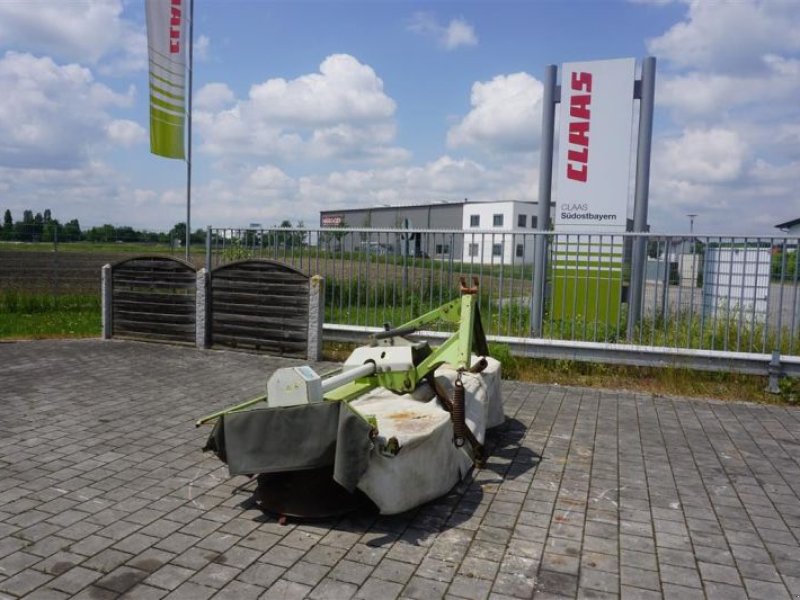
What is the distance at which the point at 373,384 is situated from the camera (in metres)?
5.41

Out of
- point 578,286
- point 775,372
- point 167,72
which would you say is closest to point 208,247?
point 167,72

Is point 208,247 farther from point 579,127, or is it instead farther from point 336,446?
point 336,446

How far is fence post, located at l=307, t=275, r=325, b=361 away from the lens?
10125 mm

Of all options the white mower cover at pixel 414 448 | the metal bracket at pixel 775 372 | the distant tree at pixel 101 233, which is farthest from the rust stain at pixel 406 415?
the distant tree at pixel 101 233

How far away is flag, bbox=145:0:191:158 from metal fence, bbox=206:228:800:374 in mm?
2962

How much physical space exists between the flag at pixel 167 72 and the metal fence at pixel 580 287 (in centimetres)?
296

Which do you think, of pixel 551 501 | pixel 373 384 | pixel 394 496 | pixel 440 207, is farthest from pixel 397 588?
pixel 440 207

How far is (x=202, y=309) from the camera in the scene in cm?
1105

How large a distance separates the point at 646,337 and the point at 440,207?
2298 inches

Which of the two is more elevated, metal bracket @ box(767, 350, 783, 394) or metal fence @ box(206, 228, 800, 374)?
metal fence @ box(206, 228, 800, 374)

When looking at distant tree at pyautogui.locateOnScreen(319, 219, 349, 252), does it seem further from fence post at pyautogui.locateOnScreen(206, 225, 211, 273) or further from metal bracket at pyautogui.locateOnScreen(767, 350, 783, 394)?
metal bracket at pyautogui.locateOnScreen(767, 350, 783, 394)

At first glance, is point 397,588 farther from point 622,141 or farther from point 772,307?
point 622,141

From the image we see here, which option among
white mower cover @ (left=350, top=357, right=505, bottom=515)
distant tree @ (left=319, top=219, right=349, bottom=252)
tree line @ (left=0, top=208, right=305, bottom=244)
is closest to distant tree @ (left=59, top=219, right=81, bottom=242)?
tree line @ (left=0, top=208, right=305, bottom=244)

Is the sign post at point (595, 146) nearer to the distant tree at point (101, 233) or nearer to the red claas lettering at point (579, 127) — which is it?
the red claas lettering at point (579, 127)
